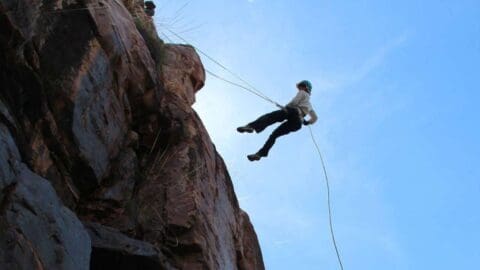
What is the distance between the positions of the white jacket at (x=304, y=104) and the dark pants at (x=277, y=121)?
0.55ft

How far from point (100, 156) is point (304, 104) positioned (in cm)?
553

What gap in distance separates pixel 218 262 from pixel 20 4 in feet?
16.6

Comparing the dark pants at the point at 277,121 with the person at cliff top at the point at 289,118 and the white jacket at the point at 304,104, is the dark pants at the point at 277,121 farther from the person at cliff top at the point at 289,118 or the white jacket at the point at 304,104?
the white jacket at the point at 304,104

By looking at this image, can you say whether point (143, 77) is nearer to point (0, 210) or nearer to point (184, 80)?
point (184, 80)

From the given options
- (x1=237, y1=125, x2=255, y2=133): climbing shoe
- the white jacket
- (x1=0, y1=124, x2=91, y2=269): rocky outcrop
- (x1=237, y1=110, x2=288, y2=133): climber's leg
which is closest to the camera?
(x1=0, y1=124, x2=91, y2=269): rocky outcrop

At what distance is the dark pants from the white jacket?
0.17m

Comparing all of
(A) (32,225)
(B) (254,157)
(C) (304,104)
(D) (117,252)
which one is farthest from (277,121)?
(A) (32,225)

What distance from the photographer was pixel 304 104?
569 inches

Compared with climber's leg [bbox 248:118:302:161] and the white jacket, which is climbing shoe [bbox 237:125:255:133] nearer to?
climber's leg [bbox 248:118:302:161]

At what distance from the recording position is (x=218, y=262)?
1115 cm

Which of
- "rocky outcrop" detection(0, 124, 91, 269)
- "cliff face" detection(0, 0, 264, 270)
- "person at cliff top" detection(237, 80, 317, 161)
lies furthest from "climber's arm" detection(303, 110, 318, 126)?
"rocky outcrop" detection(0, 124, 91, 269)

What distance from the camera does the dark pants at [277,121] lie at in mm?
14086

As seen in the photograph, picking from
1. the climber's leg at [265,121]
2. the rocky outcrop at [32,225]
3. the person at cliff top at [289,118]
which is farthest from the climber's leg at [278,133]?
the rocky outcrop at [32,225]

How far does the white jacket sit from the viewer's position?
14.4 m
